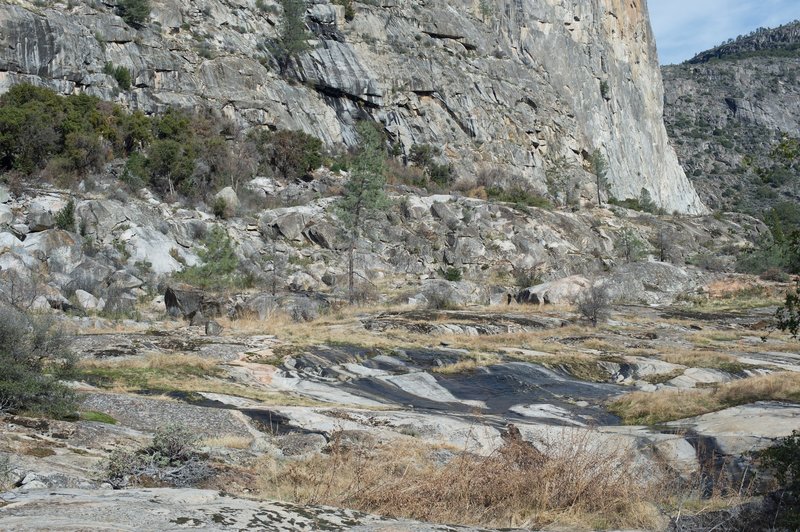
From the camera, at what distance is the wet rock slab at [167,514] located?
4922mm

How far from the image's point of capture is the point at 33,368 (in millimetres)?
11617

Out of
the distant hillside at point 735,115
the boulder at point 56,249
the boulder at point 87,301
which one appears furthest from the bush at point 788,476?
the distant hillside at point 735,115

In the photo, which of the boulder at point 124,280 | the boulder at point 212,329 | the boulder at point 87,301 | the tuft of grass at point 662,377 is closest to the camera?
the tuft of grass at point 662,377

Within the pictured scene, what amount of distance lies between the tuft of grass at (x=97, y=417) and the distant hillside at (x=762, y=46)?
19823 centimetres

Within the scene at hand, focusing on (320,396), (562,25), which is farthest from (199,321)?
(562,25)

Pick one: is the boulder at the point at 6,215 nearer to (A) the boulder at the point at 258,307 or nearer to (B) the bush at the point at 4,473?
(A) the boulder at the point at 258,307

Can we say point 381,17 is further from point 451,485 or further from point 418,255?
point 451,485

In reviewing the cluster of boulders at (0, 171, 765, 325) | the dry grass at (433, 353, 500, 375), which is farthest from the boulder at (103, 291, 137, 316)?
the dry grass at (433, 353, 500, 375)

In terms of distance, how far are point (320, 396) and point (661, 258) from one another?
46785 mm

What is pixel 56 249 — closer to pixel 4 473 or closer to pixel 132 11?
pixel 4 473

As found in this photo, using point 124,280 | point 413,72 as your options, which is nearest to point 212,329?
point 124,280

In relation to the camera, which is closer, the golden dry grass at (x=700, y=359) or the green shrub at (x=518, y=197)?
the golden dry grass at (x=700, y=359)

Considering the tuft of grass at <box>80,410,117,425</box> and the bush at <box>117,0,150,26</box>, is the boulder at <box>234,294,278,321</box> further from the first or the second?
the bush at <box>117,0,150,26</box>

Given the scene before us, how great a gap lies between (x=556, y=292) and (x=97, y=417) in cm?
3140
